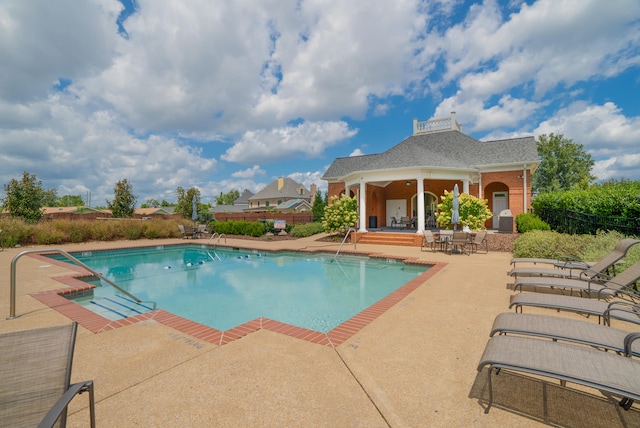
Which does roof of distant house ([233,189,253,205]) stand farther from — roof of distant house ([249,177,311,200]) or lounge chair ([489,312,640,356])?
lounge chair ([489,312,640,356])

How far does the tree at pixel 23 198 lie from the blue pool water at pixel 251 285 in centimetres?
1537

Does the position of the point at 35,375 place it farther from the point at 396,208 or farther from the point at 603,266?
the point at 396,208

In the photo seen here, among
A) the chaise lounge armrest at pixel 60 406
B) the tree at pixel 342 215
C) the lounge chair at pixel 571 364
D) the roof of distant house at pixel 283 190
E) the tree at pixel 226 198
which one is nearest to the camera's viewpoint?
the chaise lounge armrest at pixel 60 406

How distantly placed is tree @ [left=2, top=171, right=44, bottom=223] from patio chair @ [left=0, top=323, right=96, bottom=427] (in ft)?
96.7

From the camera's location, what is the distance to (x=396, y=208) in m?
24.2

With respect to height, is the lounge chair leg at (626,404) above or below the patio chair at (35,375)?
below

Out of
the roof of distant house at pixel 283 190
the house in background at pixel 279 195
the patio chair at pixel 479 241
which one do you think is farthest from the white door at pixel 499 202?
the roof of distant house at pixel 283 190

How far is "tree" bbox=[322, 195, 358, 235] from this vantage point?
698 inches

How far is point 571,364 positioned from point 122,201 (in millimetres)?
37542

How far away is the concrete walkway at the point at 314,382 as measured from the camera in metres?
2.49

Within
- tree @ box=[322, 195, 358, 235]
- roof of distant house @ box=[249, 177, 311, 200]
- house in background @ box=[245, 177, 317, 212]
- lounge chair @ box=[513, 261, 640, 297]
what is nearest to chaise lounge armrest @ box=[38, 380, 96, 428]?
lounge chair @ box=[513, 261, 640, 297]

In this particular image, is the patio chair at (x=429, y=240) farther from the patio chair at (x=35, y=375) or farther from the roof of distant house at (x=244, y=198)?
the roof of distant house at (x=244, y=198)

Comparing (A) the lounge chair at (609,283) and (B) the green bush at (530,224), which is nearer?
(A) the lounge chair at (609,283)

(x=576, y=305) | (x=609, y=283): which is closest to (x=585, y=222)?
(x=609, y=283)
